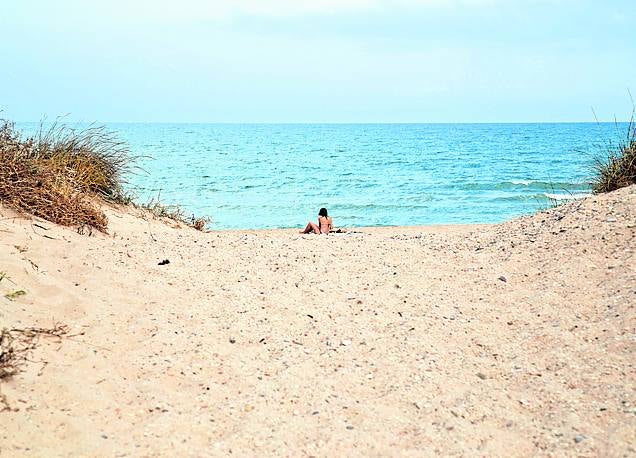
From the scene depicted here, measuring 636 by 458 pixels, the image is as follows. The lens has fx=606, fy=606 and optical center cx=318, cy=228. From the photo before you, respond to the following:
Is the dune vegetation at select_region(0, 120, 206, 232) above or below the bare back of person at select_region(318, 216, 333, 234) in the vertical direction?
above

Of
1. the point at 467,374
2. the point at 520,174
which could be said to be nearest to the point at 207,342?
the point at 467,374

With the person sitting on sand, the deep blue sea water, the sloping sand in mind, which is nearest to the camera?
the sloping sand

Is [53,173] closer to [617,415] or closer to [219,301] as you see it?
[219,301]

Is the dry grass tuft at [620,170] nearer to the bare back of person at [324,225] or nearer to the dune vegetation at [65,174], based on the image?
the bare back of person at [324,225]

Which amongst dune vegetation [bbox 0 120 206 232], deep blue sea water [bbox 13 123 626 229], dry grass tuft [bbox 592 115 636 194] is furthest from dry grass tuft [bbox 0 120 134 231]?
dry grass tuft [bbox 592 115 636 194]

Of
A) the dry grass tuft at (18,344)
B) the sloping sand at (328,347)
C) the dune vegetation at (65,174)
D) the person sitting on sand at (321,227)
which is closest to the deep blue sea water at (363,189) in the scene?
the dune vegetation at (65,174)

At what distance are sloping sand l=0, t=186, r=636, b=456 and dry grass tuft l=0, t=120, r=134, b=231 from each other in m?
0.37

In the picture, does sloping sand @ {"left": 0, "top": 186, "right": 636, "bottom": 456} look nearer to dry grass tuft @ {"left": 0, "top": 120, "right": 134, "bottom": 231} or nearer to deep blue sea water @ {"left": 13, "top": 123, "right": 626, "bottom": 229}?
dry grass tuft @ {"left": 0, "top": 120, "right": 134, "bottom": 231}

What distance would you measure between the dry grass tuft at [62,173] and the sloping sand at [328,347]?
37 cm

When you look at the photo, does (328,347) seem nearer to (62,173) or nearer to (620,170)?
(62,173)

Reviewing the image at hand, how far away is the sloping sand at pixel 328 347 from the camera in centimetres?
339

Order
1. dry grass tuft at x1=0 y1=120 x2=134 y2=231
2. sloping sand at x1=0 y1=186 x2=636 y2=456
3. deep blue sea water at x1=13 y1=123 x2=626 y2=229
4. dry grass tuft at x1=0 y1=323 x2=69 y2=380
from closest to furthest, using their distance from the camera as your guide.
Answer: sloping sand at x1=0 y1=186 x2=636 y2=456 < dry grass tuft at x1=0 y1=323 x2=69 y2=380 < dry grass tuft at x1=0 y1=120 x2=134 y2=231 < deep blue sea water at x1=13 y1=123 x2=626 y2=229

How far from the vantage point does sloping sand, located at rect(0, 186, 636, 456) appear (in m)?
3.39

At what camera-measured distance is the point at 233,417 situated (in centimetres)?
364
